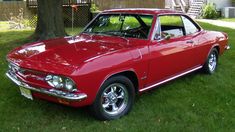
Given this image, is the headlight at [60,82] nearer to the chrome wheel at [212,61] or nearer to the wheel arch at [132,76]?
the wheel arch at [132,76]

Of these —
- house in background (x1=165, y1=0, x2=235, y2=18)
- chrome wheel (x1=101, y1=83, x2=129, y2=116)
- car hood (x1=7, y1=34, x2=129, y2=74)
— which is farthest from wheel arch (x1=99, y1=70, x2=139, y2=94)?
house in background (x1=165, y1=0, x2=235, y2=18)

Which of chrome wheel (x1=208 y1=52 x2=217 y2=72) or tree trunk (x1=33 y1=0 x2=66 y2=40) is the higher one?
tree trunk (x1=33 y1=0 x2=66 y2=40)

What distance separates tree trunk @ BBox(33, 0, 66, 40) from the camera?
10.0 metres

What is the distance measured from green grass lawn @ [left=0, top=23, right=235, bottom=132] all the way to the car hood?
2.44 ft

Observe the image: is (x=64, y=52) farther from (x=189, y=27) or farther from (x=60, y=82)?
(x=189, y=27)

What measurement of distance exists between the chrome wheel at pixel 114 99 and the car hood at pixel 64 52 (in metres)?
0.49

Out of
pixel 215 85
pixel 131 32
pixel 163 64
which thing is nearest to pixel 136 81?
pixel 163 64

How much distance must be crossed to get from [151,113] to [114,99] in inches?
24.3

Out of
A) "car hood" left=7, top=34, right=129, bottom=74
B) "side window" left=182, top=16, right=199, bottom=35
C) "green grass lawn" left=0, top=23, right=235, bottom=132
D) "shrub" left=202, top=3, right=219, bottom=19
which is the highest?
"shrub" left=202, top=3, right=219, bottom=19

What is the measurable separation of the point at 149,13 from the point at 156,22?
0.29 meters

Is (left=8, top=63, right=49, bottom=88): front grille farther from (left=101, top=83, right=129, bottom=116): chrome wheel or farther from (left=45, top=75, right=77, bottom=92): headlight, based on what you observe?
(left=101, top=83, right=129, bottom=116): chrome wheel

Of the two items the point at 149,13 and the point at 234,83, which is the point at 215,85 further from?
the point at 149,13

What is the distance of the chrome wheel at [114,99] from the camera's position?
193 inches

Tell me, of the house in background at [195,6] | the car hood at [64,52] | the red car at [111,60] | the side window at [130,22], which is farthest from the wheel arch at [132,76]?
the house in background at [195,6]
